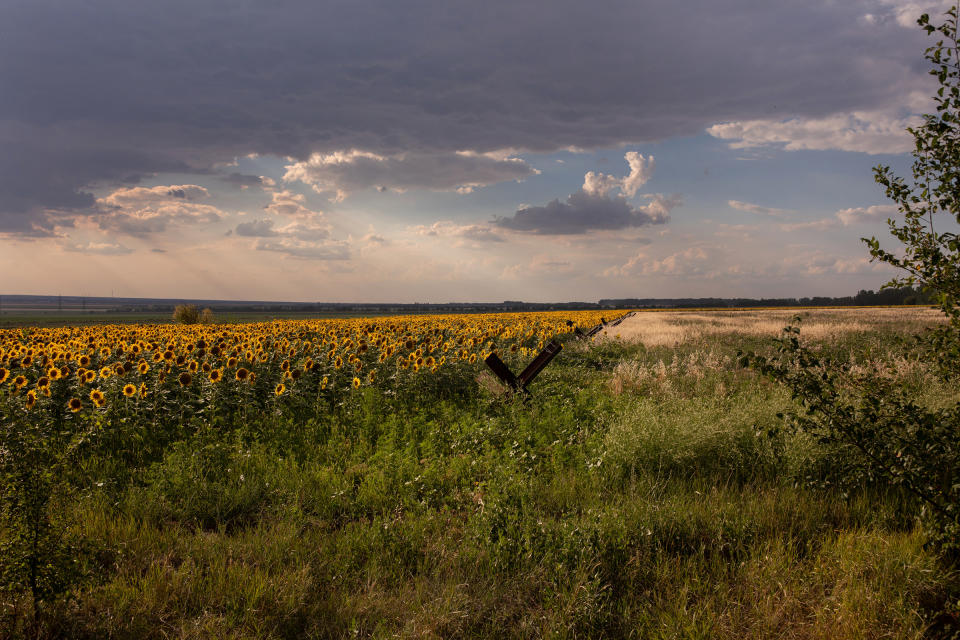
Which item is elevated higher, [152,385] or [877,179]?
[877,179]

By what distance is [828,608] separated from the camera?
12.3 ft

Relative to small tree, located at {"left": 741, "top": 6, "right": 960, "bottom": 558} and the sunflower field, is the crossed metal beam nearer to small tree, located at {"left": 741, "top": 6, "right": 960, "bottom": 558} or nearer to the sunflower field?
the sunflower field

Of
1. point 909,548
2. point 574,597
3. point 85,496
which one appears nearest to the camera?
point 574,597

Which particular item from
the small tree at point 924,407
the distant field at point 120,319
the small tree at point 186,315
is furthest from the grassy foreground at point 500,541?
the distant field at point 120,319

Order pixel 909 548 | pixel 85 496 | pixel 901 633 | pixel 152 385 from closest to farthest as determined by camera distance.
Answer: pixel 901 633
pixel 909 548
pixel 85 496
pixel 152 385

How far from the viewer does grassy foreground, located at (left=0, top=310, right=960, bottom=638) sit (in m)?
3.77

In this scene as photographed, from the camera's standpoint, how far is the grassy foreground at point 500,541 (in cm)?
377

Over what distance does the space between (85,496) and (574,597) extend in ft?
16.9

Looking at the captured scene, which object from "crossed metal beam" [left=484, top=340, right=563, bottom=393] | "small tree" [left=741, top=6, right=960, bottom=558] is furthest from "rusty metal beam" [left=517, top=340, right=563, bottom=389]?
→ "small tree" [left=741, top=6, right=960, bottom=558]

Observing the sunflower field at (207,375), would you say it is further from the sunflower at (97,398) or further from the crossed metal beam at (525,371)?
the crossed metal beam at (525,371)

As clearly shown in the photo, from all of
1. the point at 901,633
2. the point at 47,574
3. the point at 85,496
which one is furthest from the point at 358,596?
the point at 901,633

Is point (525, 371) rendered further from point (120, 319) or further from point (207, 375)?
point (120, 319)

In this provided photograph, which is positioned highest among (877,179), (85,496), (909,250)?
(877,179)

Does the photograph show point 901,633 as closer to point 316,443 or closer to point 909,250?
point 909,250
